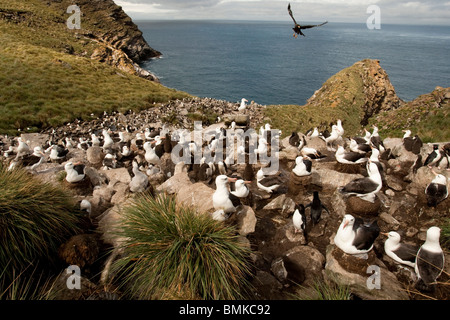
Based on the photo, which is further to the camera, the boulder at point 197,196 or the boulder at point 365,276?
the boulder at point 197,196

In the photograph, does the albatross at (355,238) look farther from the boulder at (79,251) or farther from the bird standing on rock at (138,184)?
the bird standing on rock at (138,184)

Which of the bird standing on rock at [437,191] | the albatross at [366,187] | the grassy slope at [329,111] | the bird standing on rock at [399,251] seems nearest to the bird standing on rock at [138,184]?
the albatross at [366,187]

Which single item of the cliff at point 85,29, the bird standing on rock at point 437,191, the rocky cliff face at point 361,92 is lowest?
the bird standing on rock at point 437,191

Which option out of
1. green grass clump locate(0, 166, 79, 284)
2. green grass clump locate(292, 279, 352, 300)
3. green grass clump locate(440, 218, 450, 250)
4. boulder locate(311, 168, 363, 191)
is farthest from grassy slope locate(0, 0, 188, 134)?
green grass clump locate(440, 218, 450, 250)

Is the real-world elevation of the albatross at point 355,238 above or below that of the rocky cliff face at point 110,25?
A: below

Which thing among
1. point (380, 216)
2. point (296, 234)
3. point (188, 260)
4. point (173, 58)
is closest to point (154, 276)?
point (188, 260)

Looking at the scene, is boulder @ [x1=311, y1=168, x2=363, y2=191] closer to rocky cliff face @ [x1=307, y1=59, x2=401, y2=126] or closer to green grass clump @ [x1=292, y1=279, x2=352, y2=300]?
green grass clump @ [x1=292, y1=279, x2=352, y2=300]

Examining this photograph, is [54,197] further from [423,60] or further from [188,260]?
[423,60]

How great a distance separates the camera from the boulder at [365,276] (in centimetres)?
560

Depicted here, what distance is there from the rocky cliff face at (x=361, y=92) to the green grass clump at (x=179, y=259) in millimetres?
37190

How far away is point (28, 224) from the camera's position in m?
5.46

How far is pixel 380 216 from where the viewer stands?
8.62 meters

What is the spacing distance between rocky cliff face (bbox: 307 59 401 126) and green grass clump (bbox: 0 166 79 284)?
3791cm

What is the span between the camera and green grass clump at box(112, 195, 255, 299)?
4801 mm
